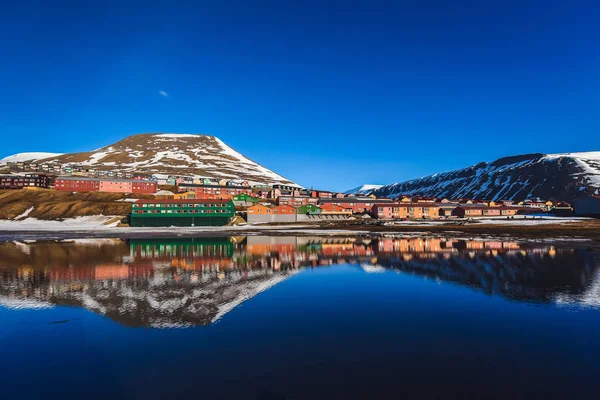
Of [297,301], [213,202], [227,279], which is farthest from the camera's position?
[213,202]

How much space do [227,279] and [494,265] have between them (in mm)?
19852

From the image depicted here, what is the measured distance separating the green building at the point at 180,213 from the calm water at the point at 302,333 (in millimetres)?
54402

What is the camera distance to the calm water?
817 centimetres

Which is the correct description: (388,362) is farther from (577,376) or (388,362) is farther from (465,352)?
(577,376)

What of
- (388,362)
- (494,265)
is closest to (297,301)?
(388,362)

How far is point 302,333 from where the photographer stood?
11.8m

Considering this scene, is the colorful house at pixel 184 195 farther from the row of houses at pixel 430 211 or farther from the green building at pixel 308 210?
the row of houses at pixel 430 211

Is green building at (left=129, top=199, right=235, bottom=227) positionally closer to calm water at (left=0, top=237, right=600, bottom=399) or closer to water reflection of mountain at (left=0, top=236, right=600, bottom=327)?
water reflection of mountain at (left=0, top=236, right=600, bottom=327)

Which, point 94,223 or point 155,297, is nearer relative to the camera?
point 155,297

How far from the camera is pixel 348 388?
7.92 metres

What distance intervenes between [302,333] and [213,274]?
1267cm

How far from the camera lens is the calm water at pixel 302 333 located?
26.8ft

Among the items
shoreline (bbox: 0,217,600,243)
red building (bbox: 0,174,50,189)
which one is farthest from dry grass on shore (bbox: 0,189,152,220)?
red building (bbox: 0,174,50,189)

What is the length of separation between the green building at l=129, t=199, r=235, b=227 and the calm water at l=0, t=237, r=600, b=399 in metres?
54.4
